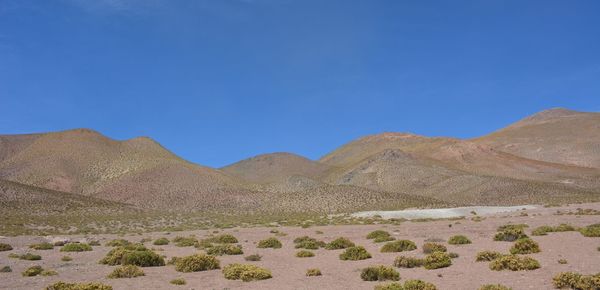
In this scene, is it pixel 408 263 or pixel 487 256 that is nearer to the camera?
pixel 408 263

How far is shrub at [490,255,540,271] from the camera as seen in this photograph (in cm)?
1773

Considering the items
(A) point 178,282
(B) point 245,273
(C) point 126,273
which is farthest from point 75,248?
(B) point 245,273

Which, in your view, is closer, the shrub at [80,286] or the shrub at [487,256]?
the shrub at [80,286]

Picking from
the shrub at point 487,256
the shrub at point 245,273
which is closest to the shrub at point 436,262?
the shrub at point 487,256

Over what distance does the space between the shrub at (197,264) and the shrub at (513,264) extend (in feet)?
36.2

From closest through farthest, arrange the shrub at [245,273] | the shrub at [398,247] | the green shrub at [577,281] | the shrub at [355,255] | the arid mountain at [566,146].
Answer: the green shrub at [577,281] → the shrub at [245,273] → the shrub at [355,255] → the shrub at [398,247] → the arid mountain at [566,146]

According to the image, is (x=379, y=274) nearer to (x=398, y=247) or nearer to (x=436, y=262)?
(x=436, y=262)

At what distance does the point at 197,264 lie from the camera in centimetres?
2094

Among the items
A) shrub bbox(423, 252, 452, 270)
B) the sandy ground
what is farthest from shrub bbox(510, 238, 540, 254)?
shrub bbox(423, 252, 452, 270)

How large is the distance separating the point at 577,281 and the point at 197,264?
13.8 metres

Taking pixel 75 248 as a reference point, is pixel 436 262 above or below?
below

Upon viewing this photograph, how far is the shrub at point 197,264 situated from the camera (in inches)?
820

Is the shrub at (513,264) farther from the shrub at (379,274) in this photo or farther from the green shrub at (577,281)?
the shrub at (379,274)

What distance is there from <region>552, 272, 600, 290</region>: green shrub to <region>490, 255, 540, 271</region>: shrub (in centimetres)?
272
